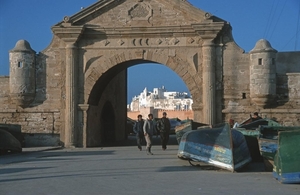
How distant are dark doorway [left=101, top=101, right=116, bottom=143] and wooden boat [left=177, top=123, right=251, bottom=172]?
13.4 meters

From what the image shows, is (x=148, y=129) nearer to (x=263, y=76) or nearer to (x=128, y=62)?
(x=128, y=62)

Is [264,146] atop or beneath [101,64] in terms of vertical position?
beneath

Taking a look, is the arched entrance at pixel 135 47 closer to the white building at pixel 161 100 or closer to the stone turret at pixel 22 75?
the stone turret at pixel 22 75

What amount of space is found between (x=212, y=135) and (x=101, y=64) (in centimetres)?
1028

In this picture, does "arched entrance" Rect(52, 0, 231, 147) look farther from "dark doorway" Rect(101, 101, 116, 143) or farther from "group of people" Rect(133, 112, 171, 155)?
"dark doorway" Rect(101, 101, 116, 143)

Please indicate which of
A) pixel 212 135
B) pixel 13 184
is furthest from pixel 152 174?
pixel 13 184

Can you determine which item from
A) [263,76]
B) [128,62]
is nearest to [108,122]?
[128,62]

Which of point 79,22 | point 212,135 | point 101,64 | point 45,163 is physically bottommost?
point 45,163

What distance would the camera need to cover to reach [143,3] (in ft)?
71.9

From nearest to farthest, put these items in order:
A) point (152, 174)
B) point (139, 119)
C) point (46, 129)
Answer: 1. point (152, 174)
2. point (139, 119)
3. point (46, 129)

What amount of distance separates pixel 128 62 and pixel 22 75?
4.65 meters

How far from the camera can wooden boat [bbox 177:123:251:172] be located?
39.9ft

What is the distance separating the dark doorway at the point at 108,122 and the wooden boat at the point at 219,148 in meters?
13.4

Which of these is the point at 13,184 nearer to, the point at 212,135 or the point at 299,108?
the point at 212,135
